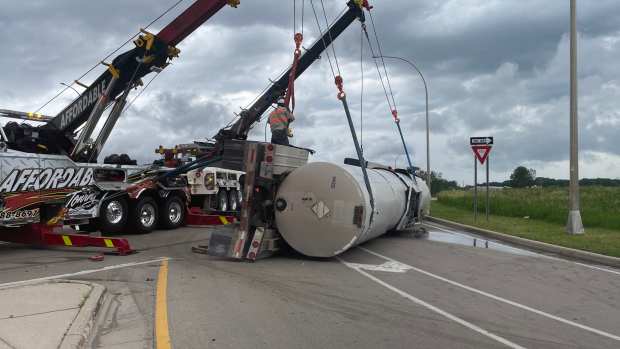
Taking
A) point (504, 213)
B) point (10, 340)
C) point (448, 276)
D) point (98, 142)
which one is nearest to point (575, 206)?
point (448, 276)

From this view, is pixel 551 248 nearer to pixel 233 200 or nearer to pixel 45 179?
pixel 45 179

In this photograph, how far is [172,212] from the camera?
17.3 metres

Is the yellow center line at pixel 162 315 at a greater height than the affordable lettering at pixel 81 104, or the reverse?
the affordable lettering at pixel 81 104

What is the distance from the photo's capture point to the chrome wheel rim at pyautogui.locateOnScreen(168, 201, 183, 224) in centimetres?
1720

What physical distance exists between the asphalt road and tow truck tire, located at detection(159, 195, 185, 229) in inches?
165

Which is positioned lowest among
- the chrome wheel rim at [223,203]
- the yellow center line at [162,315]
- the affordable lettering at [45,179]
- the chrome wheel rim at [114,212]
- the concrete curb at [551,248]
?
the yellow center line at [162,315]

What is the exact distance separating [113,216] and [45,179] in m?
2.71

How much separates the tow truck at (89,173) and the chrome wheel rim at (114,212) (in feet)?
0.08

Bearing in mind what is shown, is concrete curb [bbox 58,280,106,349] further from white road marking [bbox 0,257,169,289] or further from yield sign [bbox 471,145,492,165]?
yield sign [bbox 471,145,492,165]

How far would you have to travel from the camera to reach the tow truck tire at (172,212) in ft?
55.2

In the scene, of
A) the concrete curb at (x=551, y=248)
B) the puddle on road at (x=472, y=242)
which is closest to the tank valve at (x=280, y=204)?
the puddle on road at (x=472, y=242)

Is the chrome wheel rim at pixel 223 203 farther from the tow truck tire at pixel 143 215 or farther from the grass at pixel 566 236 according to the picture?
the grass at pixel 566 236

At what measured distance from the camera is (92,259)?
10883mm

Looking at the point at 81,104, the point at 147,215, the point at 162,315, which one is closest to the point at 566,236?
the point at 147,215
